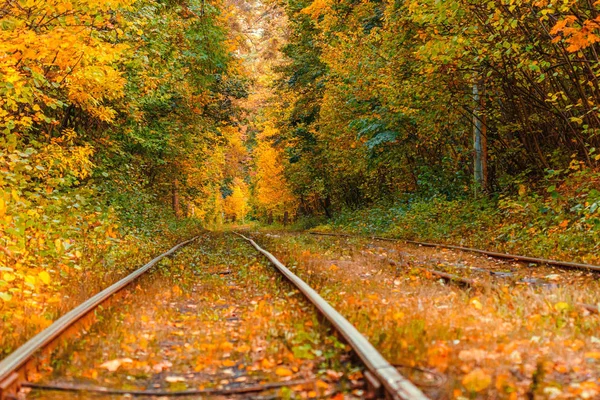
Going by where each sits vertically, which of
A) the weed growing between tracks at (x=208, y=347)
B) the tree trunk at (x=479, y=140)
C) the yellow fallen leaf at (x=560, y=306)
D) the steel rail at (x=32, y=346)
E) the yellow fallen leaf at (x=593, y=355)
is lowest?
the yellow fallen leaf at (x=593, y=355)

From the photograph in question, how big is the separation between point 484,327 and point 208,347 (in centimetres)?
243

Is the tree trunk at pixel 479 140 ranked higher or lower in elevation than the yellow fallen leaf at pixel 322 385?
higher

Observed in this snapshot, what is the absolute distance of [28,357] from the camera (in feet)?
12.3

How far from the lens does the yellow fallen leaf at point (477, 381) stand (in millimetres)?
3035

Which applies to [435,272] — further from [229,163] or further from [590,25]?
[229,163]

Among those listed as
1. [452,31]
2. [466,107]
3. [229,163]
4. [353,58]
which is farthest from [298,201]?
[452,31]

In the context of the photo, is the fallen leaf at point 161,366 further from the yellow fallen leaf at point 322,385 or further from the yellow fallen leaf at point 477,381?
the yellow fallen leaf at point 477,381

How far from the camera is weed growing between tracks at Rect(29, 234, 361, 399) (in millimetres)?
3736

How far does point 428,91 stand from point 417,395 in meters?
13.5

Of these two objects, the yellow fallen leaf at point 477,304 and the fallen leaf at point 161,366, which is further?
the yellow fallen leaf at point 477,304

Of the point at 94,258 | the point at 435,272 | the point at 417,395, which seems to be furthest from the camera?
the point at 94,258

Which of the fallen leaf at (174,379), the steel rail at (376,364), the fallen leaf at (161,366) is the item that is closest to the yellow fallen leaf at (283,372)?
the steel rail at (376,364)

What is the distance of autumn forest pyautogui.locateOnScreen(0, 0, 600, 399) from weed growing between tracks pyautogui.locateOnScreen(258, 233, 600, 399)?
3 centimetres

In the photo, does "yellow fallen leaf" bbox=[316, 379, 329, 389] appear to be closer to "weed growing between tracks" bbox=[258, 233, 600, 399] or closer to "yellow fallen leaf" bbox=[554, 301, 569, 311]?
"weed growing between tracks" bbox=[258, 233, 600, 399]
